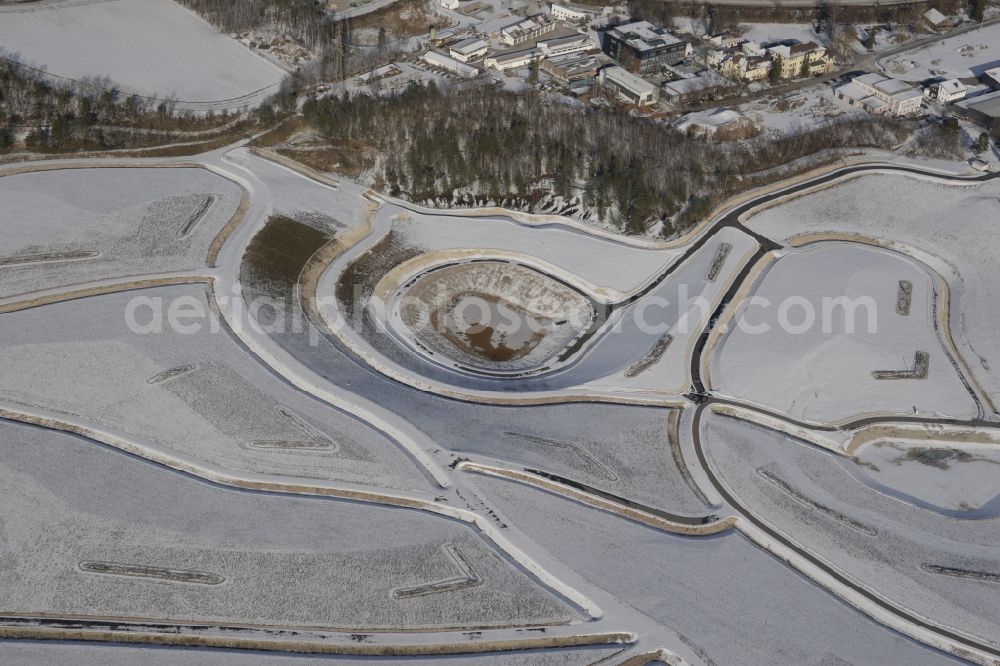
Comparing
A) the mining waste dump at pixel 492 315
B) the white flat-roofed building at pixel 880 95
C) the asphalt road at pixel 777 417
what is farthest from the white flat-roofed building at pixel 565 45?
the mining waste dump at pixel 492 315

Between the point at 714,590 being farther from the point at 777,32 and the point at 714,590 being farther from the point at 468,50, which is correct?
the point at 777,32

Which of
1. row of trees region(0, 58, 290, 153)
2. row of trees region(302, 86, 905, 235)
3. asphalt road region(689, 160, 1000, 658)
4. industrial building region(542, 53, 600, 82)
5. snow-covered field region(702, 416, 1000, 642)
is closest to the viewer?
asphalt road region(689, 160, 1000, 658)

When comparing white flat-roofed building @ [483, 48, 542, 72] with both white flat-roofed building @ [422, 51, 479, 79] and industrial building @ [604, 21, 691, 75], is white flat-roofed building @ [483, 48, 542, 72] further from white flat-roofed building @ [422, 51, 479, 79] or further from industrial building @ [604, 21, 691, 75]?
industrial building @ [604, 21, 691, 75]

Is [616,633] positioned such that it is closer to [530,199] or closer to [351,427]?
[351,427]

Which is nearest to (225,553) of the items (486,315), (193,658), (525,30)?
(193,658)

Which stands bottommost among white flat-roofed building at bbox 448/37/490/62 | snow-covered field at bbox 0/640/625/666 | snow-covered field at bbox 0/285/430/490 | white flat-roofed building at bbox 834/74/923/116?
snow-covered field at bbox 0/640/625/666

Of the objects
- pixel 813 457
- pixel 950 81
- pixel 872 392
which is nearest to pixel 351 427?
pixel 813 457

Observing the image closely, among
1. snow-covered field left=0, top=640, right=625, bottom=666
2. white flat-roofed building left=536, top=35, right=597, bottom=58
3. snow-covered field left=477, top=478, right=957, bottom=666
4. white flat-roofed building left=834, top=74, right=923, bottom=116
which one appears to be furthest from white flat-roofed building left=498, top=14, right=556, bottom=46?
snow-covered field left=0, top=640, right=625, bottom=666
